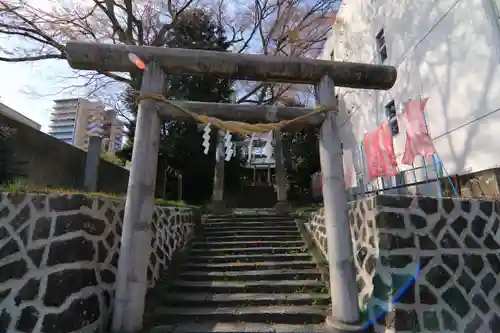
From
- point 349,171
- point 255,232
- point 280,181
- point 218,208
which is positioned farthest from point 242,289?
point 349,171

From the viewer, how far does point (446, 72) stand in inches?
281

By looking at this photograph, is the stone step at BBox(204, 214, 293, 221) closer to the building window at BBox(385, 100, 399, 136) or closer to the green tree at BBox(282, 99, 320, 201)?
the building window at BBox(385, 100, 399, 136)

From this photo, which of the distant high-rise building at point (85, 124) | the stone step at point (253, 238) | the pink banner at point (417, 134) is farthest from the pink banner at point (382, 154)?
the distant high-rise building at point (85, 124)

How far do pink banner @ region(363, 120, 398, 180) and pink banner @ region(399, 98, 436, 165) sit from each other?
0.64 metres

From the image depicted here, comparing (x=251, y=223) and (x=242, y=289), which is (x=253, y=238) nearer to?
(x=251, y=223)

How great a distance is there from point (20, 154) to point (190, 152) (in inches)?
353

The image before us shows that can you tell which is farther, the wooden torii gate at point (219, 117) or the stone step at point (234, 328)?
the stone step at point (234, 328)

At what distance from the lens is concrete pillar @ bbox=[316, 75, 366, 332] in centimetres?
367

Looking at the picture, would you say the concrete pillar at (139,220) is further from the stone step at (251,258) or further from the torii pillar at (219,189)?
the torii pillar at (219,189)

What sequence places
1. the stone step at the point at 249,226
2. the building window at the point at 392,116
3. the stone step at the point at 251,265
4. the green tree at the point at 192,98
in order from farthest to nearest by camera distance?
1. the green tree at the point at 192,98
2. the building window at the point at 392,116
3. the stone step at the point at 249,226
4. the stone step at the point at 251,265

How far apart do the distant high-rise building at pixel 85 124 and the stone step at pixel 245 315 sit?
23.0 ft

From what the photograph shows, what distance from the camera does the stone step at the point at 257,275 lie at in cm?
539

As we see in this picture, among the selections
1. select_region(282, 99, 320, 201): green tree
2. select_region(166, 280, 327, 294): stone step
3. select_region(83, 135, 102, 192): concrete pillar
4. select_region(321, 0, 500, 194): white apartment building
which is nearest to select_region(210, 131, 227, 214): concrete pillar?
select_region(83, 135, 102, 192): concrete pillar

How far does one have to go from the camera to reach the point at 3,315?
9.52ft
